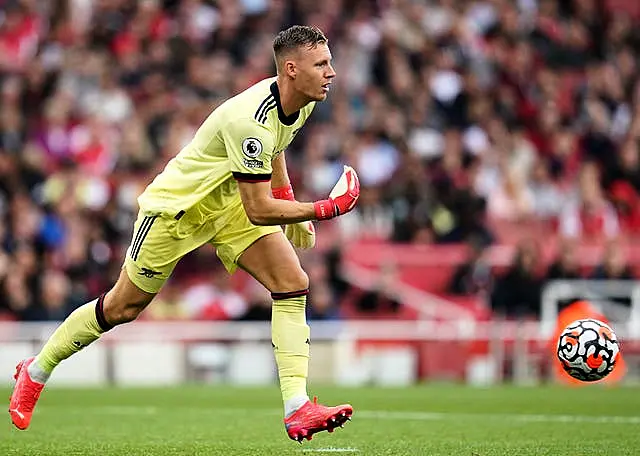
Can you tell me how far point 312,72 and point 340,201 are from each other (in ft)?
2.23

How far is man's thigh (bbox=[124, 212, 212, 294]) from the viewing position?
7.86 m

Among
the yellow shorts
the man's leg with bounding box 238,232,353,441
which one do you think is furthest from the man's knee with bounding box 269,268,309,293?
the yellow shorts

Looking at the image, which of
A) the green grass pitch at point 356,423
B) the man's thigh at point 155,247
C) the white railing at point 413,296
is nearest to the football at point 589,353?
the green grass pitch at point 356,423

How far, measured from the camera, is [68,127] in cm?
1861

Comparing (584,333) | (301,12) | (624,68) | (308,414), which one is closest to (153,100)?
(301,12)

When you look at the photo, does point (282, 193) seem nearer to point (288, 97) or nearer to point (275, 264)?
point (275, 264)

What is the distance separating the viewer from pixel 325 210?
24.1 ft

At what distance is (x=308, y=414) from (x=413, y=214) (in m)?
11.0

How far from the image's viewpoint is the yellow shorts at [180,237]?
784cm

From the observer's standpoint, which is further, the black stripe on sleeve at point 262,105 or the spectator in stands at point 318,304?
the spectator in stands at point 318,304

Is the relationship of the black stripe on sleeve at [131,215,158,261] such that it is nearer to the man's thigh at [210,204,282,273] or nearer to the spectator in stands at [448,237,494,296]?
the man's thigh at [210,204,282,273]

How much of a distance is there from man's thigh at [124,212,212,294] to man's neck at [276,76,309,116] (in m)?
0.82

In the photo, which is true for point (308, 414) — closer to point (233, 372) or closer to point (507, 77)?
point (233, 372)

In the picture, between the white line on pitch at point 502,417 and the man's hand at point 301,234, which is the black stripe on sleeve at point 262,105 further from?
the white line on pitch at point 502,417
